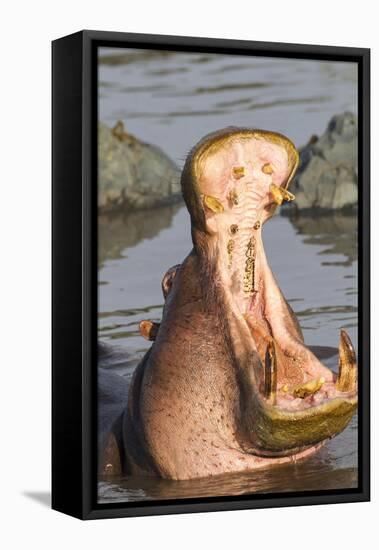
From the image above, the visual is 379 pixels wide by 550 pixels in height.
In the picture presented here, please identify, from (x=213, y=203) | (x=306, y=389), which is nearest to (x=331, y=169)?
(x=213, y=203)

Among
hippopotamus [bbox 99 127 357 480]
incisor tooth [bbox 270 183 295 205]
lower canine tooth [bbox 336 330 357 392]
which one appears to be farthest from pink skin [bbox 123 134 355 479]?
lower canine tooth [bbox 336 330 357 392]

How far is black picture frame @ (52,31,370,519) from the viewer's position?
33.0ft

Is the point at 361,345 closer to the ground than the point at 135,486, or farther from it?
farther from it

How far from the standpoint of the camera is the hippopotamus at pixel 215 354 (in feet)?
33.8

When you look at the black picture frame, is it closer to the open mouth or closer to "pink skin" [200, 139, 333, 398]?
the open mouth

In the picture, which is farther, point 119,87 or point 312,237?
point 312,237

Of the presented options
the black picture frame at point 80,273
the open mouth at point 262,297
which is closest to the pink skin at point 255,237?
the open mouth at point 262,297

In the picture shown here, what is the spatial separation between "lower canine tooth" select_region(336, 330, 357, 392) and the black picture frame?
59cm

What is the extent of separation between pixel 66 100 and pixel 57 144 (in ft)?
0.82

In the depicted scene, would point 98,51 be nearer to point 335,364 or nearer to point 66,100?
point 66,100

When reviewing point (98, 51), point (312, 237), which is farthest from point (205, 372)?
point (98, 51)

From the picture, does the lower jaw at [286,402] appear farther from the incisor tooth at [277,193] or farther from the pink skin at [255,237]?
the incisor tooth at [277,193]

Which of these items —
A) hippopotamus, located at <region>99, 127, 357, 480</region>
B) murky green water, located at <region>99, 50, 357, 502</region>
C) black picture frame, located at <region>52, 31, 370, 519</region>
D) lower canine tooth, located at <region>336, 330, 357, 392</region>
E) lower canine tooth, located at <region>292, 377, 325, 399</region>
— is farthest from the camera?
lower canine tooth, located at <region>336, 330, 357, 392</region>

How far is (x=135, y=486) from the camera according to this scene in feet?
33.7
